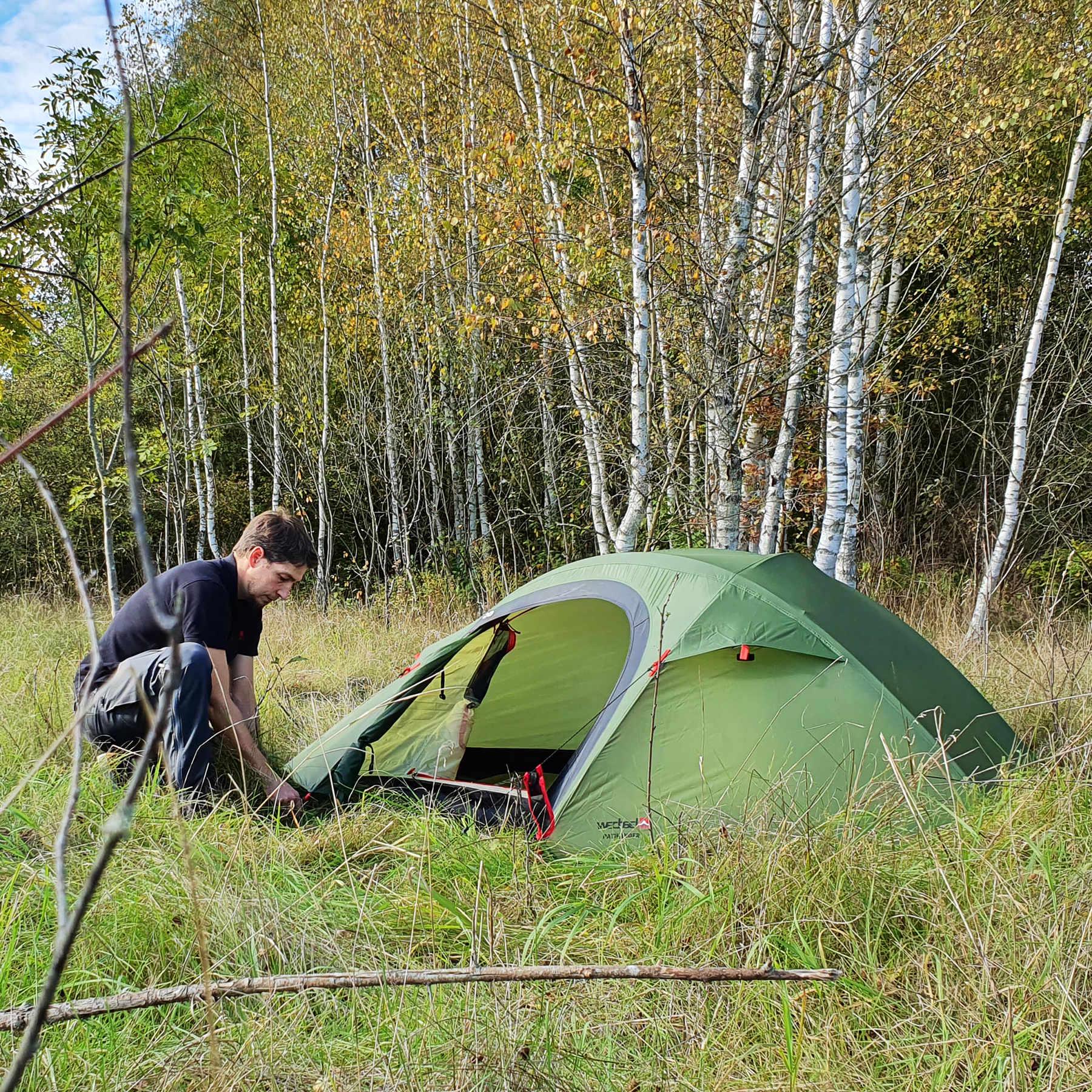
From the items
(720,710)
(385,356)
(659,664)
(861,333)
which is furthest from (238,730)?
(385,356)

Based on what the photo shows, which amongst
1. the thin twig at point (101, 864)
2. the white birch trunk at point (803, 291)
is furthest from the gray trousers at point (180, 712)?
the white birch trunk at point (803, 291)

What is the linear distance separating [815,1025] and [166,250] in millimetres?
6613

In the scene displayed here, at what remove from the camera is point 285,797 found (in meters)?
2.81

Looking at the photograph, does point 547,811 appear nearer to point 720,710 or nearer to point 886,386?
point 720,710

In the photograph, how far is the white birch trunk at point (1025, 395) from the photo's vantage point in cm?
593

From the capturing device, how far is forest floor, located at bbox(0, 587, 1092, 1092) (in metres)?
1.53

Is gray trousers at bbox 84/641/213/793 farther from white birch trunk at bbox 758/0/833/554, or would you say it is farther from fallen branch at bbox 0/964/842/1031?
white birch trunk at bbox 758/0/833/554

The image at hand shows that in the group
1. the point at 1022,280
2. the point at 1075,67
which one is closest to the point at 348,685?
the point at 1075,67

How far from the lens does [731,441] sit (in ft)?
15.2

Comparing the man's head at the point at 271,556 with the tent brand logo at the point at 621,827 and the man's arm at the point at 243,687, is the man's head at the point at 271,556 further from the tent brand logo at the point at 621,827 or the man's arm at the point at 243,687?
the tent brand logo at the point at 621,827

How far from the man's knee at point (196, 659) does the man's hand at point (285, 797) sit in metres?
0.43

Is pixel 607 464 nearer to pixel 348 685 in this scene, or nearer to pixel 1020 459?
pixel 1020 459

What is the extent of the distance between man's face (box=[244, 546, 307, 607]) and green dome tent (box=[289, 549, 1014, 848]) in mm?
529

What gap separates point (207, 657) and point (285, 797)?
1.71 ft
